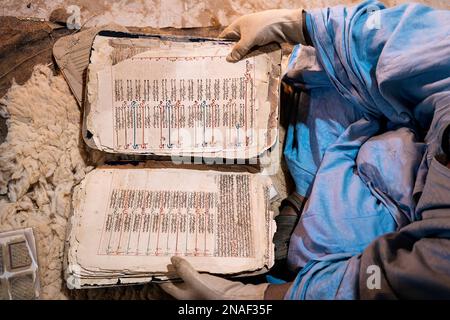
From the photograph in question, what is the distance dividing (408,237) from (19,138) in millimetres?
824

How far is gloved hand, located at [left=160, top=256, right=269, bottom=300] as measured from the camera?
799mm

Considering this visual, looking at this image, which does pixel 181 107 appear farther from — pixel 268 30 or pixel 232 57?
pixel 268 30

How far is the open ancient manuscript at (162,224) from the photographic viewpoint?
32.7 inches

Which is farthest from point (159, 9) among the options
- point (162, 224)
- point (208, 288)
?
point (208, 288)

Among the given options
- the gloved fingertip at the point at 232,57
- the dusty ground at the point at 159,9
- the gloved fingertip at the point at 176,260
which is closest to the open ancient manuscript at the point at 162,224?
the gloved fingertip at the point at 176,260

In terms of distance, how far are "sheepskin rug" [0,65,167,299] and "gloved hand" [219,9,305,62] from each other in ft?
1.40

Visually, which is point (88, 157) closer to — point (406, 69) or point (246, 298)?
point (246, 298)

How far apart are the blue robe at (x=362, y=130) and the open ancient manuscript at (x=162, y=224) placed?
0.12 metres

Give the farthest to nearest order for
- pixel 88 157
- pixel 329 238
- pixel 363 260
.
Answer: pixel 88 157
pixel 329 238
pixel 363 260

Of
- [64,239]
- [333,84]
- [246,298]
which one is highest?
[333,84]

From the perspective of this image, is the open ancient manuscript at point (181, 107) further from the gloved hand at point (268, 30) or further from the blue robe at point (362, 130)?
the blue robe at point (362, 130)

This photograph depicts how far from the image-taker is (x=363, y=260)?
0.70 m

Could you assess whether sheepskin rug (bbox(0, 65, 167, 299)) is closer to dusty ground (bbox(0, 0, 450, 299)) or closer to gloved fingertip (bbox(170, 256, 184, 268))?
dusty ground (bbox(0, 0, 450, 299))

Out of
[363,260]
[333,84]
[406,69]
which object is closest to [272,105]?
[333,84]
